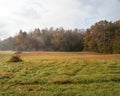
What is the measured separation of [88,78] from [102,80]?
4.42 feet

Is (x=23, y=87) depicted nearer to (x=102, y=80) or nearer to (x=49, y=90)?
(x=49, y=90)

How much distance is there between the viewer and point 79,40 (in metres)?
117

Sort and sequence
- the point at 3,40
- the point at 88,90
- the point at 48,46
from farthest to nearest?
the point at 3,40 < the point at 48,46 < the point at 88,90

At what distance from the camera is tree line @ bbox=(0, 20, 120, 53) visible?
95312mm

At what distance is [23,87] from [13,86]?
1.15 meters

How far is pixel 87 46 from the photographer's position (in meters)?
107

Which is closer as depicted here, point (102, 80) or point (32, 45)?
point (102, 80)

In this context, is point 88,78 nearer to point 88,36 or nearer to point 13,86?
point 13,86

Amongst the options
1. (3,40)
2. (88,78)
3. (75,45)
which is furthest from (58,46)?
(88,78)

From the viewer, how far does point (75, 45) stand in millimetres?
115688

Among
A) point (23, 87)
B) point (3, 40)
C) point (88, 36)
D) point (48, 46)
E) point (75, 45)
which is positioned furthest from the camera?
point (3, 40)

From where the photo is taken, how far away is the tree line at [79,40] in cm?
9531

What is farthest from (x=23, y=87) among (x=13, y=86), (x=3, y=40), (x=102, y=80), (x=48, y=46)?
(x=3, y=40)

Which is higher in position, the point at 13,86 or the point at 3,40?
the point at 3,40
